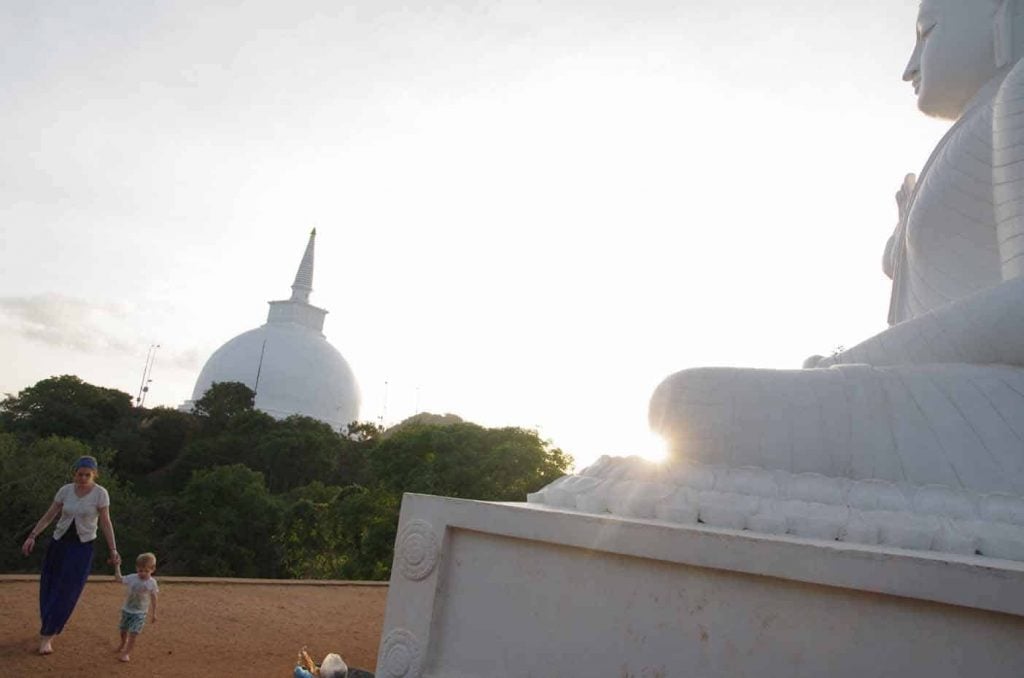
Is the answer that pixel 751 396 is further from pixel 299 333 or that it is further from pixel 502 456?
pixel 299 333

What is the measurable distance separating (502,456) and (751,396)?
14578mm

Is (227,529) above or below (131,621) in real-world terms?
below

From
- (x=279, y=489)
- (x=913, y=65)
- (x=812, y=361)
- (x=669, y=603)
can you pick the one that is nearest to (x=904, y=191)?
(x=913, y=65)

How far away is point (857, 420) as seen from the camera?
3.28 metres

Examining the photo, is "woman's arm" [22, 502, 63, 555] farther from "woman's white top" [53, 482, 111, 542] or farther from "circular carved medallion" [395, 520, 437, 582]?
"circular carved medallion" [395, 520, 437, 582]

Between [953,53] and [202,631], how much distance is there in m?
6.94

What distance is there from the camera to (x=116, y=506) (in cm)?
1670

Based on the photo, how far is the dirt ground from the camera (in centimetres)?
456

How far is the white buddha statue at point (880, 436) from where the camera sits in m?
2.77

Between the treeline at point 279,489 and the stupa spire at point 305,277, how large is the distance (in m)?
17.6

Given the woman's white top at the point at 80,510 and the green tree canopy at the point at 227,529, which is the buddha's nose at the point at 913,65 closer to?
the woman's white top at the point at 80,510

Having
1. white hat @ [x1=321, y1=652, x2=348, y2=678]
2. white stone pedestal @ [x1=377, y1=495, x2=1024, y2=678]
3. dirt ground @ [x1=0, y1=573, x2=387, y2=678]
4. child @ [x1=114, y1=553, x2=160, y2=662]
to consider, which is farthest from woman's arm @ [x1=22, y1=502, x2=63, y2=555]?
white stone pedestal @ [x1=377, y1=495, x2=1024, y2=678]

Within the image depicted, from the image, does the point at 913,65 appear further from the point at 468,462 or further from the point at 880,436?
the point at 468,462

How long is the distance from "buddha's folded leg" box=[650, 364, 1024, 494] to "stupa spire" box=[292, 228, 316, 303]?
41.3 m
